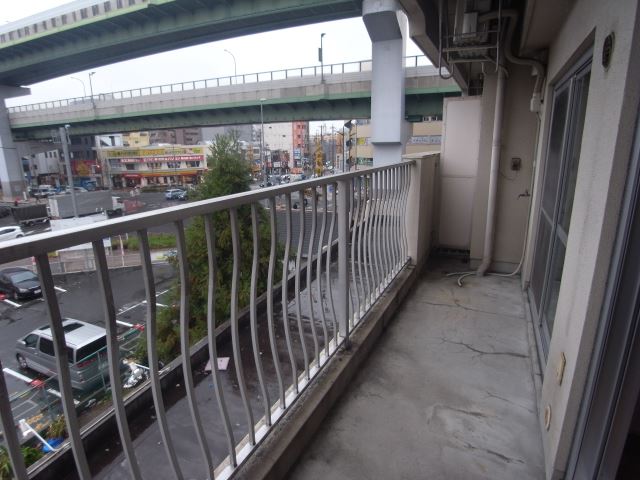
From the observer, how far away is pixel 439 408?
1.94m

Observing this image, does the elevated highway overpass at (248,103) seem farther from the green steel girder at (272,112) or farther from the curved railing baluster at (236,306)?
the curved railing baluster at (236,306)

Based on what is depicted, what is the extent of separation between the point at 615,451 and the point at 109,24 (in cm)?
2411

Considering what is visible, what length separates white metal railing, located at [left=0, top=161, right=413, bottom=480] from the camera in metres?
0.76

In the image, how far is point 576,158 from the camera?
201 centimetres

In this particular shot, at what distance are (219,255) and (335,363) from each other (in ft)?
18.1

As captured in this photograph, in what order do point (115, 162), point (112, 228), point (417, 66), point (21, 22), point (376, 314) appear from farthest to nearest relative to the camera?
point (115, 162)
point (21, 22)
point (417, 66)
point (376, 314)
point (112, 228)

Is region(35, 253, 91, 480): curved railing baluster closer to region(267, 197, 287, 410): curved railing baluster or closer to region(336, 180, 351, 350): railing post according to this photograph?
region(267, 197, 287, 410): curved railing baluster

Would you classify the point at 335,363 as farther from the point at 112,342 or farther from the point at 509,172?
the point at 509,172

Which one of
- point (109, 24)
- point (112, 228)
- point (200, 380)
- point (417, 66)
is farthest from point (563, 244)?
point (109, 24)

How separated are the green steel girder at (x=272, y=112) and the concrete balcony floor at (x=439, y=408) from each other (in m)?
13.5

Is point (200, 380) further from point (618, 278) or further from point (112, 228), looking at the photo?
point (618, 278)

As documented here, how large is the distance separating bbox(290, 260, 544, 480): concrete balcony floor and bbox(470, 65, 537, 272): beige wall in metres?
1.20

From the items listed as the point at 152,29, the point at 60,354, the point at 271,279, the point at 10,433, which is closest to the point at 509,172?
the point at 271,279

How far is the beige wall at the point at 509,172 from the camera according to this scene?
3.74 meters
